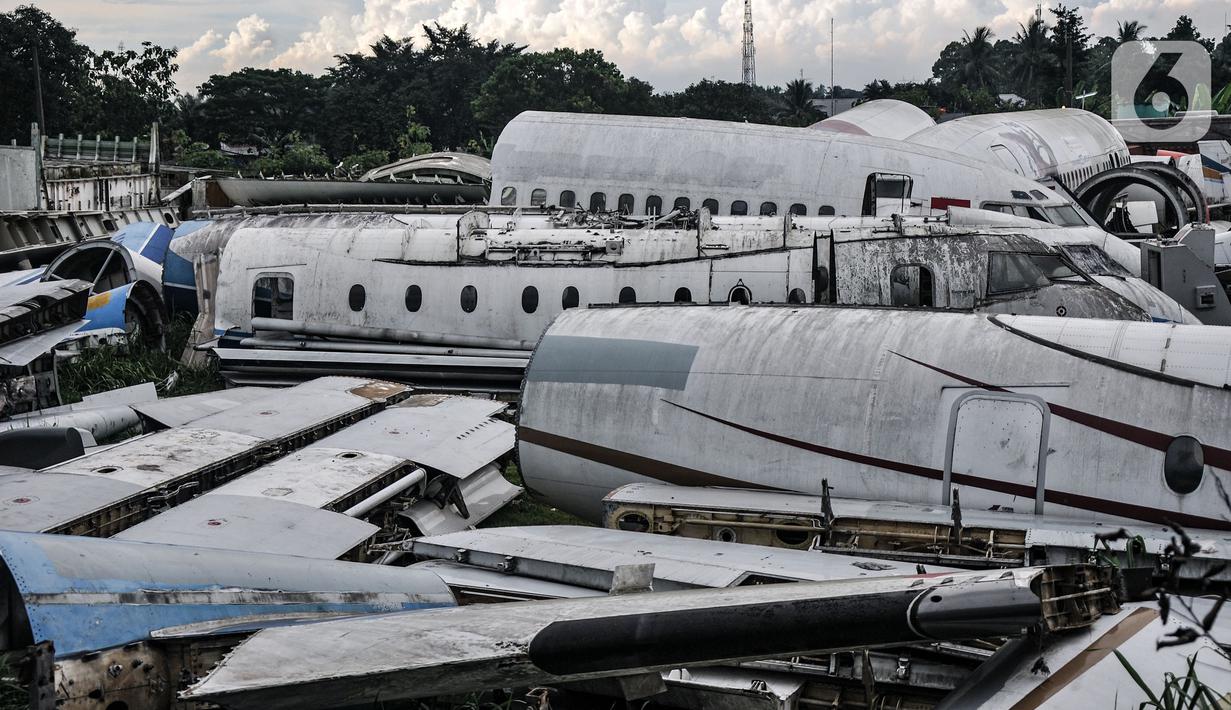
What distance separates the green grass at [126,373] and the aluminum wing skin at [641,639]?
13923 mm

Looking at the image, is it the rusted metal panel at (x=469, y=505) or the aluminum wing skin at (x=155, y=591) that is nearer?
the aluminum wing skin at (x=155, y=591)

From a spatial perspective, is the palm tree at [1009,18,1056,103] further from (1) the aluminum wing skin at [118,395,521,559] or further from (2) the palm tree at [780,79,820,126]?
(1) the aluminum wing skin at [118,395,521,559]

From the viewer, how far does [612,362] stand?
1224cm

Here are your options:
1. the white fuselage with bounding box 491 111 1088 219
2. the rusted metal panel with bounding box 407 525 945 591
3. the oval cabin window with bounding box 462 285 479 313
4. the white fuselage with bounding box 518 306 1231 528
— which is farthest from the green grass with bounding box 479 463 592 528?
the white fuselage with bounding box 491 111 1088 219

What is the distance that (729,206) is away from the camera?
26.9 metres

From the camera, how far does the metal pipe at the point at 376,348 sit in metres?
18.7

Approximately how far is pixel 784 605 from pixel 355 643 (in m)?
2.58

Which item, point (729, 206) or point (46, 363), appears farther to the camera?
point (729, 206)

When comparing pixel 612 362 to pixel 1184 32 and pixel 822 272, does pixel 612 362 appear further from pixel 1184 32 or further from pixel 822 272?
pixel 1184 32

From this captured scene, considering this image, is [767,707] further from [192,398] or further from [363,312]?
[363,312]

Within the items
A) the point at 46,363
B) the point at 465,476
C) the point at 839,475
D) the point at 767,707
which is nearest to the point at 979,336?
the point at 839,475

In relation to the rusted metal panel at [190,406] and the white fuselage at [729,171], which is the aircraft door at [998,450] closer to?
the rusted metal panel at [190,406]

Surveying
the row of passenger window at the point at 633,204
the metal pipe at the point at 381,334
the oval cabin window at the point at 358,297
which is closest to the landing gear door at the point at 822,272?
the metal pipe at the point at 381,334

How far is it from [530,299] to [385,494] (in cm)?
622
